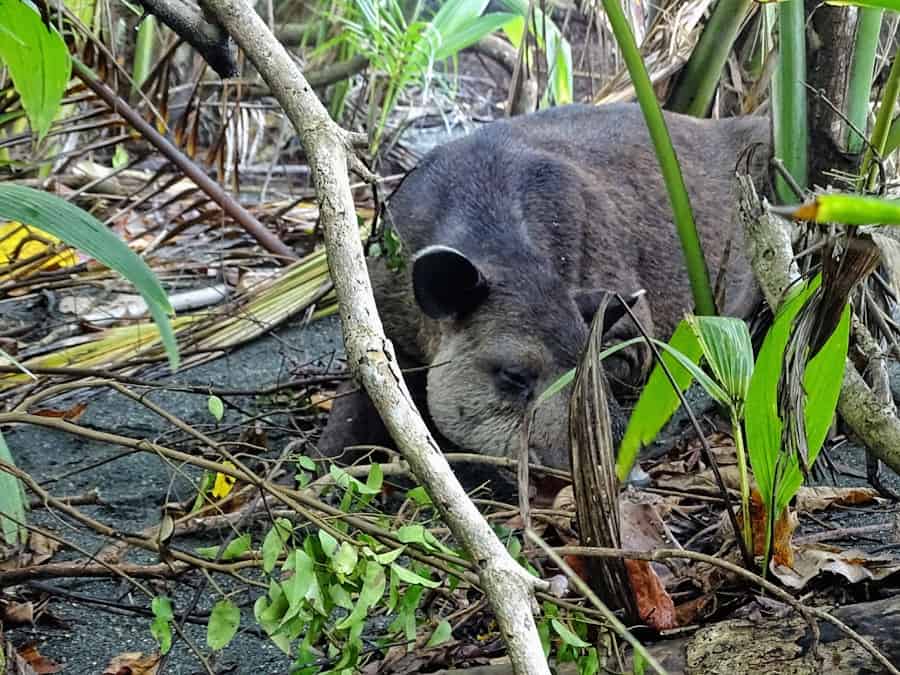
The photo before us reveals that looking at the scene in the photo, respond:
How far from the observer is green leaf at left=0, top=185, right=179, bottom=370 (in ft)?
6.95

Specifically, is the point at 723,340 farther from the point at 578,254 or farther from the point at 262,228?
the point at 262,228

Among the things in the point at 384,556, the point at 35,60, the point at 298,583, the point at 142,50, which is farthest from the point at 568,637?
the point at 142,50

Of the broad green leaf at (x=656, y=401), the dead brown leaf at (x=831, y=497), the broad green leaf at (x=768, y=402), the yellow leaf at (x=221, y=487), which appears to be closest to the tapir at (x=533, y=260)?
the yellow leaf at (x=221, y=487)

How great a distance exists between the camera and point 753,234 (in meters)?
2.97


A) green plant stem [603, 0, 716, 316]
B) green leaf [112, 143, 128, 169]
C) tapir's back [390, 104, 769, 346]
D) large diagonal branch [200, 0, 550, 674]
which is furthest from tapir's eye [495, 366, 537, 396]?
green leaf [112, 143, 128, 169]

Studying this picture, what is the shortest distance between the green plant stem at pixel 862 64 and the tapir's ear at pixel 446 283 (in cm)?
131

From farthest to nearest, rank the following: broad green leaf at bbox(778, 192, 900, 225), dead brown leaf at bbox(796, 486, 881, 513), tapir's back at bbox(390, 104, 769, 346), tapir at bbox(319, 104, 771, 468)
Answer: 1. tapir's back at bbox(390, 104, 769, 346)
2. tapir at bbox(319, 104, 771, 468)
3. dead brown leaf at bbox(796, 486, 881, 513)
4. broad green leaf at bbox(778, 192, 900, 225)

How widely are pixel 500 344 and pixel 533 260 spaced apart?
0.35 m

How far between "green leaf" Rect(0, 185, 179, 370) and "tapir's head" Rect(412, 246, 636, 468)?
1.78 meters

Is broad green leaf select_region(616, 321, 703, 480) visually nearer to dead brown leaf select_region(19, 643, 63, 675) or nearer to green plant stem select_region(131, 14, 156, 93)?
dead brown leaf select_region(19, 643, 63, 675)

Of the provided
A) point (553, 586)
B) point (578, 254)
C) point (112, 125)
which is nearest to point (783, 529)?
point (553, 586)

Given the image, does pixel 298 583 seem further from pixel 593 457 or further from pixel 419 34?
pixel 419 34

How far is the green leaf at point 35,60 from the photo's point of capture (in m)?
2.54

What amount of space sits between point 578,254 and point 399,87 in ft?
7.84
